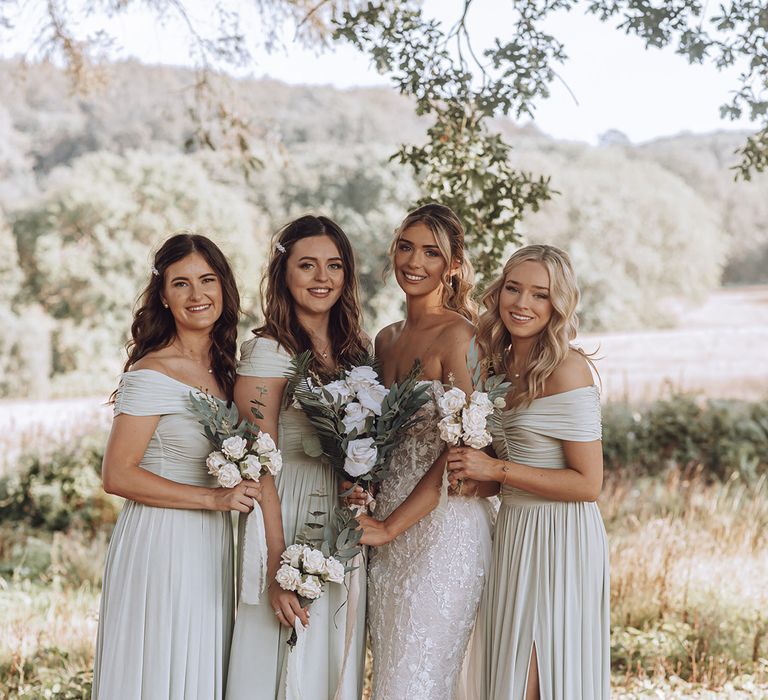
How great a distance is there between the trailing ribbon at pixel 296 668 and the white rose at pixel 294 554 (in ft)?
0.98

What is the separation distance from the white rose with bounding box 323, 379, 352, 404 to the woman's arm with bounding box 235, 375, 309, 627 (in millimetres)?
222

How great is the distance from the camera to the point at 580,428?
3.50 meters

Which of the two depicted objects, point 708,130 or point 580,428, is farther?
point 708,130

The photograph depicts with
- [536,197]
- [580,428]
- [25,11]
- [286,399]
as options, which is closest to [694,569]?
[536,197]

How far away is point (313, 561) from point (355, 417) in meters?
0.56

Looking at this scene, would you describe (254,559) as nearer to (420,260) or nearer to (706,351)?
(420,260)

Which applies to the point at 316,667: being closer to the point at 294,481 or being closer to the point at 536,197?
the point at 294,481

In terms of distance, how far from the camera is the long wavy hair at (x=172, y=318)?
12.1ft

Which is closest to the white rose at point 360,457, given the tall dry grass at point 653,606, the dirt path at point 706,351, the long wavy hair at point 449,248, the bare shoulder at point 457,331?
the bare shoulder at point 457,331

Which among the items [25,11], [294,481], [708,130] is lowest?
[294,481]

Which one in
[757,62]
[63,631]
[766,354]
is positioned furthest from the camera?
[766,354]

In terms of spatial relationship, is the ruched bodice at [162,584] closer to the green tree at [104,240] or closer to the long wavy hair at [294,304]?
the long wavy hair at [294,304]

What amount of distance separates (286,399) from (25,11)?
4585mm

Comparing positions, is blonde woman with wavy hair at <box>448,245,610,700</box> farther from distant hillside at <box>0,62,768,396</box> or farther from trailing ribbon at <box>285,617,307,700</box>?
distant hillside at <box>0,62,768,396</box>
